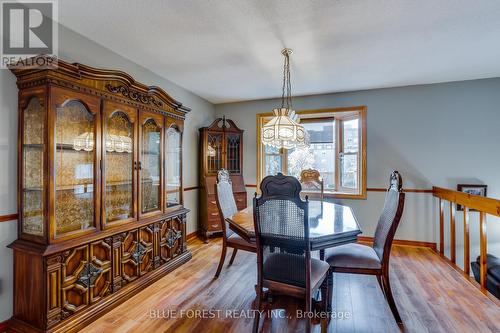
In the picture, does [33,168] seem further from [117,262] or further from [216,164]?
[216,164]

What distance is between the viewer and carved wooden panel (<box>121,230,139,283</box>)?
2.29m

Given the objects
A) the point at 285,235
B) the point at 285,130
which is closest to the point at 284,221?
the point at 285,235

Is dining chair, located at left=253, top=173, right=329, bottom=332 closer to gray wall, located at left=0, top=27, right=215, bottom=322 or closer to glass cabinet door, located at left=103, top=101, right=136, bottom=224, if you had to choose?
glass cabinet door, located at left=103, top=101, right=136, bottom=224

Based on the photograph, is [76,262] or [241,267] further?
[241,267]

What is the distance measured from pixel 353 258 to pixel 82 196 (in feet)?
7.73

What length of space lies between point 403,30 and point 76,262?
134 inches

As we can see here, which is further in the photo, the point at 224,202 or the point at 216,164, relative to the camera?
the point at 216,164

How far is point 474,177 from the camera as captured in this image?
3.48 m

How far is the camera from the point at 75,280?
187cm

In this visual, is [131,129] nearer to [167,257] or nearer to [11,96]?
[11,96]

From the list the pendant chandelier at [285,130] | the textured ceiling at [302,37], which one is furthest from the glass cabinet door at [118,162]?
the pendant chandelier at [285,130]

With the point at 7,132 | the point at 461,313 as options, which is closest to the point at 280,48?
the point at 7,132

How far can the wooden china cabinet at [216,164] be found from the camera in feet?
13.3

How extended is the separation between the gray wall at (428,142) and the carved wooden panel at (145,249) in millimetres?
3078
